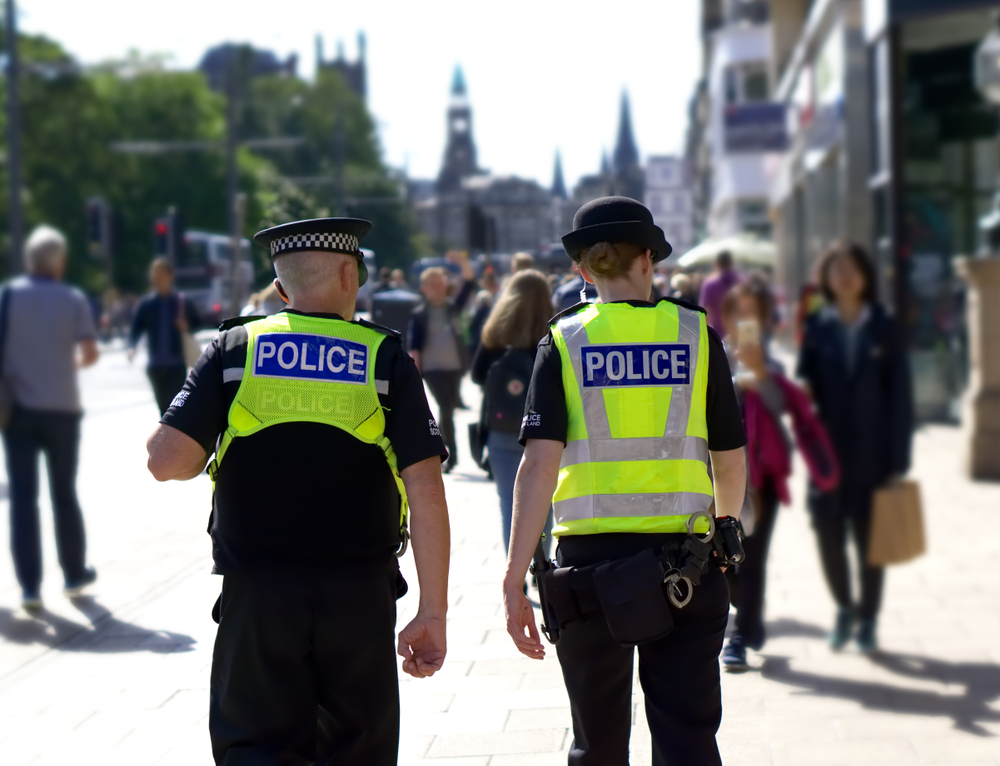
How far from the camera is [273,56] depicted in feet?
462

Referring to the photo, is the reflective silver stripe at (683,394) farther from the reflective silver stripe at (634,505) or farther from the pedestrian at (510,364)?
the pedestrian at (510,364)

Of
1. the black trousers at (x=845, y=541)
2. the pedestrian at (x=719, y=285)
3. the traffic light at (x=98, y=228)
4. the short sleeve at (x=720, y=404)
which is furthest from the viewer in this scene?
the traffic light at (x=98, y=228)

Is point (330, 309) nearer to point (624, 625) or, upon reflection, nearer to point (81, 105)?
point (624, 625)

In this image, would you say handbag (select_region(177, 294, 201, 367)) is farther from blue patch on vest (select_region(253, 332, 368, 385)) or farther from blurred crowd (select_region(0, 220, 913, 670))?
blue patch on vest (select_region(253, 332, 368, 385))

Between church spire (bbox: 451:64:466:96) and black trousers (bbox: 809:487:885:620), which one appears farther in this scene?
church spire (bbox: 451:64:466:96)

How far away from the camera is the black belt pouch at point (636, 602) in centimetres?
319

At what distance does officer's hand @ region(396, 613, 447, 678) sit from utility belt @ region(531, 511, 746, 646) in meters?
0.26

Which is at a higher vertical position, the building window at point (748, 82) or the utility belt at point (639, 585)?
the building window at point (748, 82)

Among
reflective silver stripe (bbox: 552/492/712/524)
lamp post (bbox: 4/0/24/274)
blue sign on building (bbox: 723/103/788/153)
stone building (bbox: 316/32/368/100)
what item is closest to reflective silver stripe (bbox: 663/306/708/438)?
reflective silver stripe (bbox: 552/492/712/524)

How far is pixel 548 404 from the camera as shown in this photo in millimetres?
3344

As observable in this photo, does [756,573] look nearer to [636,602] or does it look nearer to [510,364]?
[510,364]

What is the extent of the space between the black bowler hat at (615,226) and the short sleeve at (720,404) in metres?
0.27

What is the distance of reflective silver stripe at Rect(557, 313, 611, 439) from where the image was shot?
3.33 meters

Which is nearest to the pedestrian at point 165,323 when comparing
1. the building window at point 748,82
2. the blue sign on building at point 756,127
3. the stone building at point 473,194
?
the blue sign on building at point 756,127
